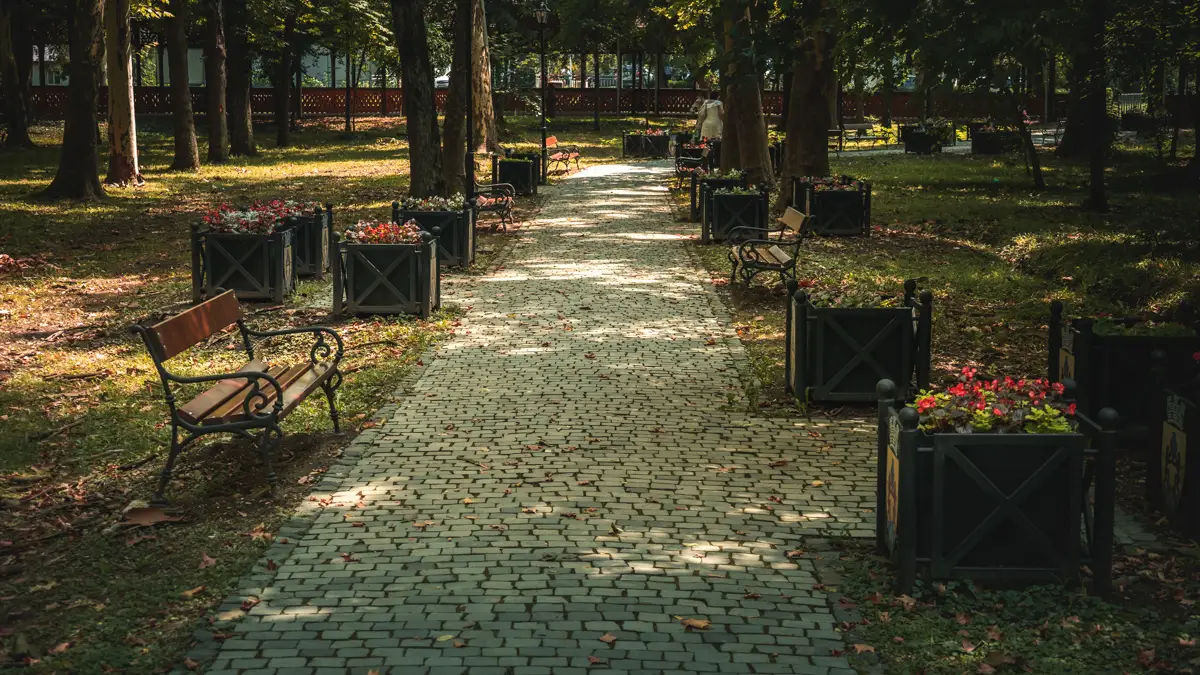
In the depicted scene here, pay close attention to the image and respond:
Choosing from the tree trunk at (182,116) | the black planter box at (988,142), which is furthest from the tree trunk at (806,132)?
the black planter box at (988,142)

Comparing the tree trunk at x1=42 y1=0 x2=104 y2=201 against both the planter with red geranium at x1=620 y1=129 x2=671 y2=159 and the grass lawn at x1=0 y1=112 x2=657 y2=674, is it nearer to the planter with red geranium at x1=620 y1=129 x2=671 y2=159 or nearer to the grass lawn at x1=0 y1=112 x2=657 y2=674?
the grass lawn at x1=0 y1=112 x2=657 y2=674

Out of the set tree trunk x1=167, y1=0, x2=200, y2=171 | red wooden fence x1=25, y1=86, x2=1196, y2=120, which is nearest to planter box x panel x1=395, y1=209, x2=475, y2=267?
tree trunk x1=167, y1=0, x2=200, y2=171

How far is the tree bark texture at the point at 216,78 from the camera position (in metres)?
36.8

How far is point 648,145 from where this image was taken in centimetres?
4478

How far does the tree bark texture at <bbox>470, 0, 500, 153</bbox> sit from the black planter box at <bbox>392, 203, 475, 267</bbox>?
1876cm

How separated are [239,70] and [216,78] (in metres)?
5.30

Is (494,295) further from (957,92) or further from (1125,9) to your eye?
(1125,9)

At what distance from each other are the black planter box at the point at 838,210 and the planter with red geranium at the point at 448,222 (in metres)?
6.57

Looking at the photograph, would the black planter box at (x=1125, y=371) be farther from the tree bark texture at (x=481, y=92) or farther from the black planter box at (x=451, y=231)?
the tree bark texture at (x=481, y=92)

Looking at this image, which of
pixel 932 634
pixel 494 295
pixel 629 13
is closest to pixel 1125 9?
pixel 494 295

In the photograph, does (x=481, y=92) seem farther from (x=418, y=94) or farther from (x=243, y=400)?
(x=243, y=400)

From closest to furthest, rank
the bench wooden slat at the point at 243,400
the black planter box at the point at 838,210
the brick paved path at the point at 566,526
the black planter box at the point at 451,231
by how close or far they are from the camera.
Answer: the brick paved path at the point at 566,526
the bench wooden slat at the point at 243,400
the black planter box at the point at 451,231
the black planter box at the point at 838,210

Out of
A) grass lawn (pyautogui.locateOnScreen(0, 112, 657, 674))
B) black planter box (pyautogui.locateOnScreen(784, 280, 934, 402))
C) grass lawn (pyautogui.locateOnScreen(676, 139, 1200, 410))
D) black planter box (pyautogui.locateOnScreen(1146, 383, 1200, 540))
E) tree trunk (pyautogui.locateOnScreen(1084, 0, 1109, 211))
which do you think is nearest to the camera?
grass lawn (pyautogui.locateOnScreen(0, 112, 657, 674))

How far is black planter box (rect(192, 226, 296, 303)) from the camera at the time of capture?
1441cm
